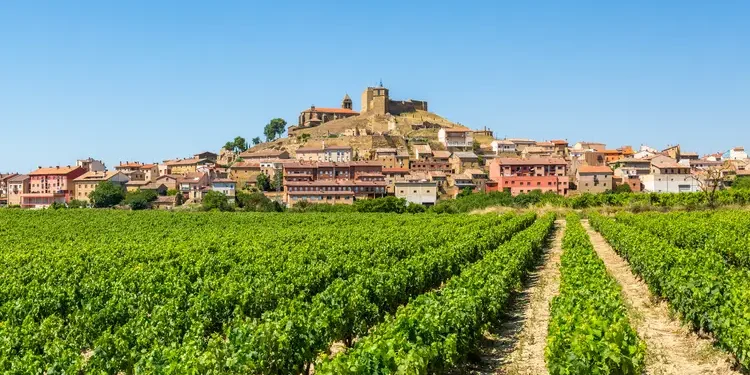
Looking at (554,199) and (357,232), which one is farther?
(554,199)

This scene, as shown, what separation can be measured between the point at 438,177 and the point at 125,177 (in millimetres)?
55581

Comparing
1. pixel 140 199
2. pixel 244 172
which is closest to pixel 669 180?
pixel 244 172

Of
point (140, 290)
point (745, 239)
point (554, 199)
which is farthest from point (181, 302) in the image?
point (554, 199)

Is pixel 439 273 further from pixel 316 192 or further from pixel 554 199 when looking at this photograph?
pixel 316 192

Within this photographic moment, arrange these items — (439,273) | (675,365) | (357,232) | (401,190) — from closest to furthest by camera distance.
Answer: (675,365) → (439,273) → (357,232) → (401,190)

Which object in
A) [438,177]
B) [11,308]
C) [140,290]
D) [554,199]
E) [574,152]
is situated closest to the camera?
[11,308]

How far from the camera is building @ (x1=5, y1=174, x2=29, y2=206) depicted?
111375mm

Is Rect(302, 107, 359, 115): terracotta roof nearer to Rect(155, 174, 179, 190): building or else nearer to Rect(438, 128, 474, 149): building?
Rect(438, 128, 474, 149): building

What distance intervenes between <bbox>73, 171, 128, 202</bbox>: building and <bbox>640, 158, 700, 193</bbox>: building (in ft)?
277

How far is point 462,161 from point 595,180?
24921 mm

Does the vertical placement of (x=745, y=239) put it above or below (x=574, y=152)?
below

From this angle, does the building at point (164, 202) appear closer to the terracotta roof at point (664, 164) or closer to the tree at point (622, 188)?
the tree at point (622, 188)

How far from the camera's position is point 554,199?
222 feet

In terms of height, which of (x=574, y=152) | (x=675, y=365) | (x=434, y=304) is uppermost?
(x=574, y=152)
